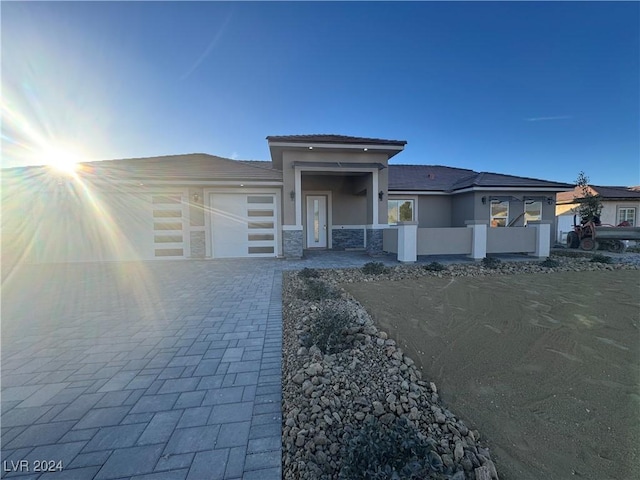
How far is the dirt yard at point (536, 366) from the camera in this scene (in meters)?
1.68

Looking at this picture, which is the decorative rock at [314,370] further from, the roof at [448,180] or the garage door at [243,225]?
the roof at [448,180]

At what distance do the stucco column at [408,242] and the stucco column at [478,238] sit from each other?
222 cm

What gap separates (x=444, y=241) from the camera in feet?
29.8

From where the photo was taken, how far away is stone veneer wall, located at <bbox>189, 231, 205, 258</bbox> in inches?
392

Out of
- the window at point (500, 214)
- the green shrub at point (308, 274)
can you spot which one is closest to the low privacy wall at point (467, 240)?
the window at point (500, 214)

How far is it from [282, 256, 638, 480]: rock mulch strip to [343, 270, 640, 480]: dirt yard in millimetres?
193

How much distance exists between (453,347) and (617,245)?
577 inches

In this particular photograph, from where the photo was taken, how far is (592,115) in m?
12.1

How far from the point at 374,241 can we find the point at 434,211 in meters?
5.36

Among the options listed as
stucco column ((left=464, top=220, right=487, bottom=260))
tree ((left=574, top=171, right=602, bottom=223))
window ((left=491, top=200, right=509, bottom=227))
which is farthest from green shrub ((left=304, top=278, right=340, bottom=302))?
tree ((left=574, top=171, right=602, bottom=223))

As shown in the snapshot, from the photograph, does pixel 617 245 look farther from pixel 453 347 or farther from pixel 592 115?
pixel 453 347

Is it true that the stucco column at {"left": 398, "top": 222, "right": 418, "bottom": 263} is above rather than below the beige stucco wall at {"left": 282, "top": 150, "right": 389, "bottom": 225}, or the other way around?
below

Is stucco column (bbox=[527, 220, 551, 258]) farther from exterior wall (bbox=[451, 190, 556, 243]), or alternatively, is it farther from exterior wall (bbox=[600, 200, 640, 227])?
exterior wall (bbox=[600, 200, 640, 227])

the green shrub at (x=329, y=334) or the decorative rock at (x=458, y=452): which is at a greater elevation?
the green shrub at (x=329, y=334)
